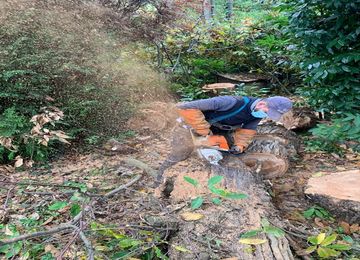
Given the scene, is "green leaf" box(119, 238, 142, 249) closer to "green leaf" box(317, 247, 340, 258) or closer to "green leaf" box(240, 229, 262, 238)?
"green leaf" box(240, 229, 262, 238)

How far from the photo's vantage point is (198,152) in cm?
372

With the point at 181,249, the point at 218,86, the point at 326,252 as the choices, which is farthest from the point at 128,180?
the point at 218,86

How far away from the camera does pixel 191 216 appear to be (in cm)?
260

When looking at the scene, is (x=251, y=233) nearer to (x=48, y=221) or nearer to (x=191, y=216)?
(x=191, y=216)

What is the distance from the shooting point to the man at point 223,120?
3449 mm

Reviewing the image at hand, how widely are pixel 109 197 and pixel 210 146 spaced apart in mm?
1188

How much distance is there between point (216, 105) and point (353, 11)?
7.51ft

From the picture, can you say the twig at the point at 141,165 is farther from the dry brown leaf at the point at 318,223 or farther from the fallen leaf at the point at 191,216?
the dry brown leaf at the point at 318,223

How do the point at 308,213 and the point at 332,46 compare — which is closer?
the point at 308,213

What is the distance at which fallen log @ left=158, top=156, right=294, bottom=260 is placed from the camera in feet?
7.53

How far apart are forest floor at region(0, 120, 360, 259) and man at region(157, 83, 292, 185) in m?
0.26

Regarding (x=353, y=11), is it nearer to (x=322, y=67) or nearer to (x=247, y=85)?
(x=322, y=67)

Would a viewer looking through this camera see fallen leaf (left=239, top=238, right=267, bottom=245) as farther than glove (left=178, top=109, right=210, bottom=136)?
No

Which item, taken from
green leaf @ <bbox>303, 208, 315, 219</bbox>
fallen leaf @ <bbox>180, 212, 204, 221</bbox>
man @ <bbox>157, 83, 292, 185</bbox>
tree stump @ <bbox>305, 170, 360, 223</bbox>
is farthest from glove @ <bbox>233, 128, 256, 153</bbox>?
fallen leaf @ <bbox>180, 212, 204, 221</bbox>
